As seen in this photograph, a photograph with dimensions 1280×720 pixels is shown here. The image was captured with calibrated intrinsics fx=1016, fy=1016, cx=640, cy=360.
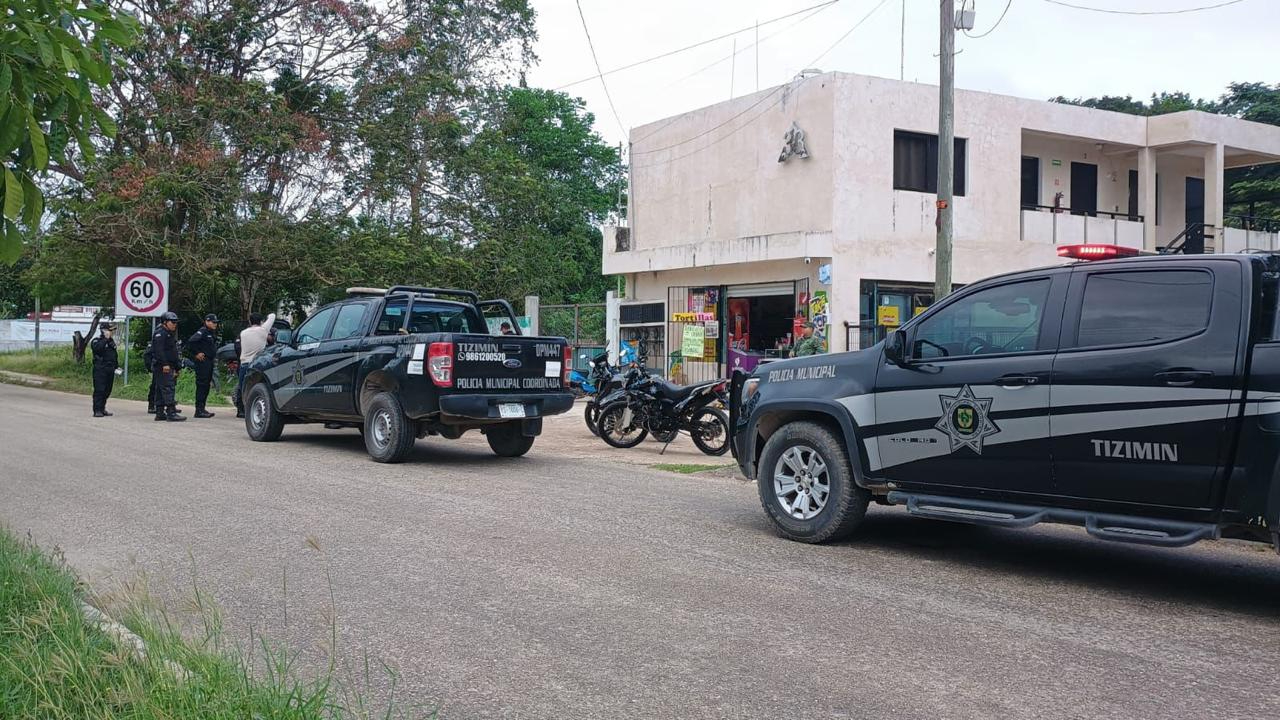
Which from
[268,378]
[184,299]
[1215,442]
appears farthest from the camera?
[184,299]

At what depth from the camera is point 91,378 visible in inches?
1123

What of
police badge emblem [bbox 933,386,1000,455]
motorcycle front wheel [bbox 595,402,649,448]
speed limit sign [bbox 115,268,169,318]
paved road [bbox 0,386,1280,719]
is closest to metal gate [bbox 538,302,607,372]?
speed limit sign [bbox 115,268,169,318]

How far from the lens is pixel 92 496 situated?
A: 29.7 ft

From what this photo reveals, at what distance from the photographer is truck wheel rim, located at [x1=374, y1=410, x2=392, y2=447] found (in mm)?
11773

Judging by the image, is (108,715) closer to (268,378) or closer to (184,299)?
(268,378)

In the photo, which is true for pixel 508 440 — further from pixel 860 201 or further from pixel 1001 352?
pixel 860 201

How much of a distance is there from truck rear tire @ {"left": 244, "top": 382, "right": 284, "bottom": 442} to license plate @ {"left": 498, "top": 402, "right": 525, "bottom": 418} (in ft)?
13.7

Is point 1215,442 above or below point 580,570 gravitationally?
above

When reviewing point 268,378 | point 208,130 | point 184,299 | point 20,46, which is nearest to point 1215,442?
point 20,46

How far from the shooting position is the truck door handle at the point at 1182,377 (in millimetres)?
5508

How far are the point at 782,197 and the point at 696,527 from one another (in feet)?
50.8

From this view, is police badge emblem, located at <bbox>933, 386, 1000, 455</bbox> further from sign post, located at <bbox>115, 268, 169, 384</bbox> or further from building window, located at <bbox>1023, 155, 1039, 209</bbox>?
building window, located at <bbox>1023, 155, 1039, 209</bbox>

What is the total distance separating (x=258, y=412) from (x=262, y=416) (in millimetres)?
120

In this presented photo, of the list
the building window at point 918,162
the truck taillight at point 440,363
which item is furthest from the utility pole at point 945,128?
the building window at point 918,162
